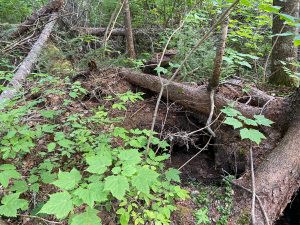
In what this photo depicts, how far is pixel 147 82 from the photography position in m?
4.53

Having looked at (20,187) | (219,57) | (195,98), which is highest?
(219,57)

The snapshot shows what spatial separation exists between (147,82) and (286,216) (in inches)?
116

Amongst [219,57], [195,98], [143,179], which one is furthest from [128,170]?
[195,98]

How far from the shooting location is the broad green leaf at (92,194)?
1.77 meters

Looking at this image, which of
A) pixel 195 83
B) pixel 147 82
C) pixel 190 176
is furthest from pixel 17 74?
pixel 190 176

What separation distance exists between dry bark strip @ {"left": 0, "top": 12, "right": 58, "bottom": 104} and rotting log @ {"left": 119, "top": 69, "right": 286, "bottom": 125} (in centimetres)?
188

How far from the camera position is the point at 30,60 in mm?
5348

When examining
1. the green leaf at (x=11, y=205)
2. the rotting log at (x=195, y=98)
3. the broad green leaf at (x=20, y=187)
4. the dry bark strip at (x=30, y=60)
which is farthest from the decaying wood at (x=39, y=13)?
the green leaf at (x=11, y=205)

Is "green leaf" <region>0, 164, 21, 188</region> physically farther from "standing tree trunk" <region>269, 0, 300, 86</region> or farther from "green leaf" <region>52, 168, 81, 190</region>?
"standing tree trunk" <region>269, 0, 300, 86</region>

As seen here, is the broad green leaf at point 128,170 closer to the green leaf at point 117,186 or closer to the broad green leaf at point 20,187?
the green leaf at point 117,186

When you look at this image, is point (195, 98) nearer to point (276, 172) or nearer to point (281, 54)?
point (276, 172)

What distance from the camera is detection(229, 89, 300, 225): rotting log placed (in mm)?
2664

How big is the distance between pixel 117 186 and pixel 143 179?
201mm

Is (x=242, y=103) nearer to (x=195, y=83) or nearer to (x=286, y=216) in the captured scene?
(x=195, y=83)
